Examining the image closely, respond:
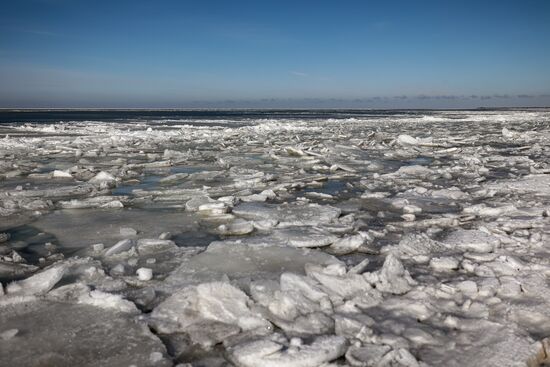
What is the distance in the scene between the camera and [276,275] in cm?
273

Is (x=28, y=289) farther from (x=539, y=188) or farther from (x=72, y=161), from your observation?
(x=72, y=161)

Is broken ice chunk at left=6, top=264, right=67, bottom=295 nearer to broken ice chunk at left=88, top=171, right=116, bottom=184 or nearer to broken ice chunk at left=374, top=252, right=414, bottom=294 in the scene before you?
broken ice chunk at left=374, top=252, right=414, bottom=294

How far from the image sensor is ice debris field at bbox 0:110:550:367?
6.20ft

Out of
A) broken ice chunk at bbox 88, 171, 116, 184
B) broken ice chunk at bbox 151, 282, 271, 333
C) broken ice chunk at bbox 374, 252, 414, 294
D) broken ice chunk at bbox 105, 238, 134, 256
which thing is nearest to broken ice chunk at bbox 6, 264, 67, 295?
broken ice chunk at bbox 105, 238, 134, 256

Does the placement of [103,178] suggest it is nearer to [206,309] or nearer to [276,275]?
[276,275]

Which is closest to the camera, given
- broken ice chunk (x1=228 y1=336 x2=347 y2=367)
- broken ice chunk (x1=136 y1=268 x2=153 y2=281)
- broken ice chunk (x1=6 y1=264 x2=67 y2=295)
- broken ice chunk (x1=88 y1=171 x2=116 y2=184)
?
broken ice chunk (x1=228 y1=336 x2=347 y2=367)

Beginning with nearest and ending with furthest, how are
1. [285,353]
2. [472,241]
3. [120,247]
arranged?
[285,353]
[120,247]
[472,241]

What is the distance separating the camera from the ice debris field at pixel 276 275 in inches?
74.4

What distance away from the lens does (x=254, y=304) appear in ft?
7.33

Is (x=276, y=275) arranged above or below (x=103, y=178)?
below

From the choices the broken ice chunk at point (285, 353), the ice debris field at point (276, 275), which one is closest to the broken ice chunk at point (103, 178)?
the ice debris field at point (276, 275)

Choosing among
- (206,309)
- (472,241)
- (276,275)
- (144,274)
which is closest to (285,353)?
(206,309)

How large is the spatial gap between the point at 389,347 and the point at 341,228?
6.51ft

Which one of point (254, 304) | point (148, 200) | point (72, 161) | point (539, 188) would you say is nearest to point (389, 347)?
point (254, 304)
